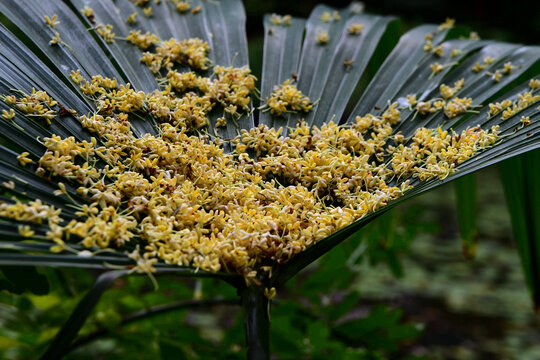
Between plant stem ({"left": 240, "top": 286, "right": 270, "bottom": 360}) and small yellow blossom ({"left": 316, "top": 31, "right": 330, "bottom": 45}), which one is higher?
small yellow blossom ({"left": 316, "top": 31, "right": 330, "bottom": 45})

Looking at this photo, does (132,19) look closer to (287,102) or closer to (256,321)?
(287,102)

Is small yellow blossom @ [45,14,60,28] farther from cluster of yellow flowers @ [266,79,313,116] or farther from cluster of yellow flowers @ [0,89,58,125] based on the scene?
cluster of yellow flowers @ [266,79,313,116]

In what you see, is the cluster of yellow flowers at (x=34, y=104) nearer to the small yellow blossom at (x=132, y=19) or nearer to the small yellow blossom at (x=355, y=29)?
the small yellow blossom at (x=132, y=19)

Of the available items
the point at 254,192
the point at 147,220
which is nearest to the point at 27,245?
the point at 147,220

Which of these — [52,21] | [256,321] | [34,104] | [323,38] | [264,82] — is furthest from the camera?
[323,38]

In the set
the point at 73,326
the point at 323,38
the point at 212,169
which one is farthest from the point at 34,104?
the point at 323,38

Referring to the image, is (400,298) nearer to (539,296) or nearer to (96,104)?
(539,296)

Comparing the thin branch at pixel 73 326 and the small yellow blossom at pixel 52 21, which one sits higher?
the small yellow blossom at pixel 52 21

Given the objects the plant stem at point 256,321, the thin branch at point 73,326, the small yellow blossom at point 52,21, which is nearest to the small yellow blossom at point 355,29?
the small yellow blossom at point 52,21

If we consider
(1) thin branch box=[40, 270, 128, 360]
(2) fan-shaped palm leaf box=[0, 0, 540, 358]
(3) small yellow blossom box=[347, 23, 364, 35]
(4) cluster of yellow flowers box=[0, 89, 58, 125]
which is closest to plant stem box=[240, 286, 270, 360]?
(2) fan-shaped palm leaf box=[0, 0, 540, 358]
